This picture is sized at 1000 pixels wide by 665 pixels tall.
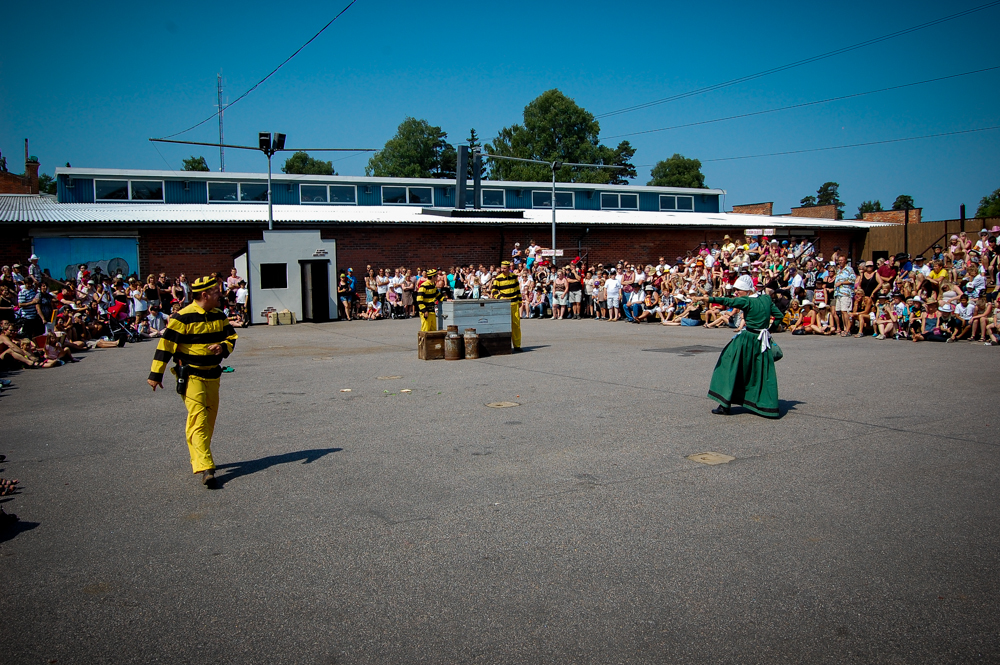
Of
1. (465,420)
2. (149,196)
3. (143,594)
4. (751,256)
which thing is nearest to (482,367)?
(465,420)

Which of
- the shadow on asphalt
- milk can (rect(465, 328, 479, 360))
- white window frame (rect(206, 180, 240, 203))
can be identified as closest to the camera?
the shadow on asphalt

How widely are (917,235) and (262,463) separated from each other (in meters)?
39.7

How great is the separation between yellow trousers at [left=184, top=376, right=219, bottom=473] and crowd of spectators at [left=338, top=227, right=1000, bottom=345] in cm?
793

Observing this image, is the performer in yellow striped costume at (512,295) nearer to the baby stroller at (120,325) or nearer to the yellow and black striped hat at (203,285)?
the yellow and black striped hat at (203,285)

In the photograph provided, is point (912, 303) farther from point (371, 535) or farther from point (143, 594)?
point (143, 594)

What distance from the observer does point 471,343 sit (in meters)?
15.3

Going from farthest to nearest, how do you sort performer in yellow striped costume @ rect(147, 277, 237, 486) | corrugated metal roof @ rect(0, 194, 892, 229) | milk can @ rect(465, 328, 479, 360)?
corrugated metal roof @ rect(0, 194, 892, 229)
milk can @ rect(465, 328, 479, 360)
performer in yellow striped costume @ rect(147, 277, 237, 486)

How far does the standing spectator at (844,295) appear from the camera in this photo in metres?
18.9

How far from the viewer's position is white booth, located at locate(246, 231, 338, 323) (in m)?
27.1

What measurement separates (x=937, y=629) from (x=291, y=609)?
3.26 m

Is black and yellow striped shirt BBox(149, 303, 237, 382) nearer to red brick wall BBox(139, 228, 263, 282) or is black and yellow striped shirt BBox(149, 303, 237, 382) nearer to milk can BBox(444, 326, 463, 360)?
milk can BBox(444, 326, 463, 360)

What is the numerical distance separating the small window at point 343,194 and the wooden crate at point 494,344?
29.5 metres

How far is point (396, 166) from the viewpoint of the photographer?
89250 millimetres

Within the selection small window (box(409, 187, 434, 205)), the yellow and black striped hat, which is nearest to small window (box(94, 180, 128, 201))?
small window (box(409, 187, 434, 205))
